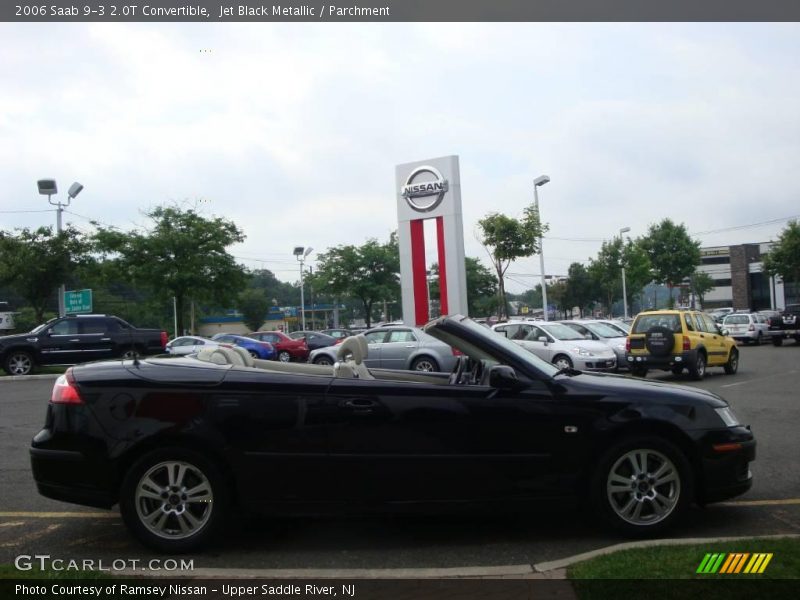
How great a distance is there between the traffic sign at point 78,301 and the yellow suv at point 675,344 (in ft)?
74.9

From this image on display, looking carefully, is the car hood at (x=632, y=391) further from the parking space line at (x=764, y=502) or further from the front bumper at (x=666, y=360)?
the front bumper at (x=666, y=360)

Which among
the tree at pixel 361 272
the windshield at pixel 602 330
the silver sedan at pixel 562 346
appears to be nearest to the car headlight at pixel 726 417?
the silver sedan at pixel 562 346

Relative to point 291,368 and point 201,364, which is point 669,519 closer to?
point 291,368

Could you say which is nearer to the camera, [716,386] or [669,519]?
[669,519]

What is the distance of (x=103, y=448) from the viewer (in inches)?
192

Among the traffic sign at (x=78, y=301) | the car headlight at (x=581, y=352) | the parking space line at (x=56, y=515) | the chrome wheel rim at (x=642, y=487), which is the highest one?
the traffic sign at (x=78, y=301)

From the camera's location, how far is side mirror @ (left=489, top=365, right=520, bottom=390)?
497cm

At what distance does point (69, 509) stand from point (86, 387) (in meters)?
1.77

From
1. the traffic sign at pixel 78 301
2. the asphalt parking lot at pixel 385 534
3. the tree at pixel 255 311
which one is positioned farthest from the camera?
the tree at pixel 255 311

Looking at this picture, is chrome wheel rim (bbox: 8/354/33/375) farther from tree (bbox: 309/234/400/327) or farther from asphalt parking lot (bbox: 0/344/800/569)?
tree (bbox: 309/234/400/327)

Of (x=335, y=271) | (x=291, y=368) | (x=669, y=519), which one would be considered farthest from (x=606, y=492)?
Answer: (x=335, y=271)

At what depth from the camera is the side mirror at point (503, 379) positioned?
16.3 feet

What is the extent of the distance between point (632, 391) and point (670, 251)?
159ft

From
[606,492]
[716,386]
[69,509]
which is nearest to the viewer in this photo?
[606,492]
